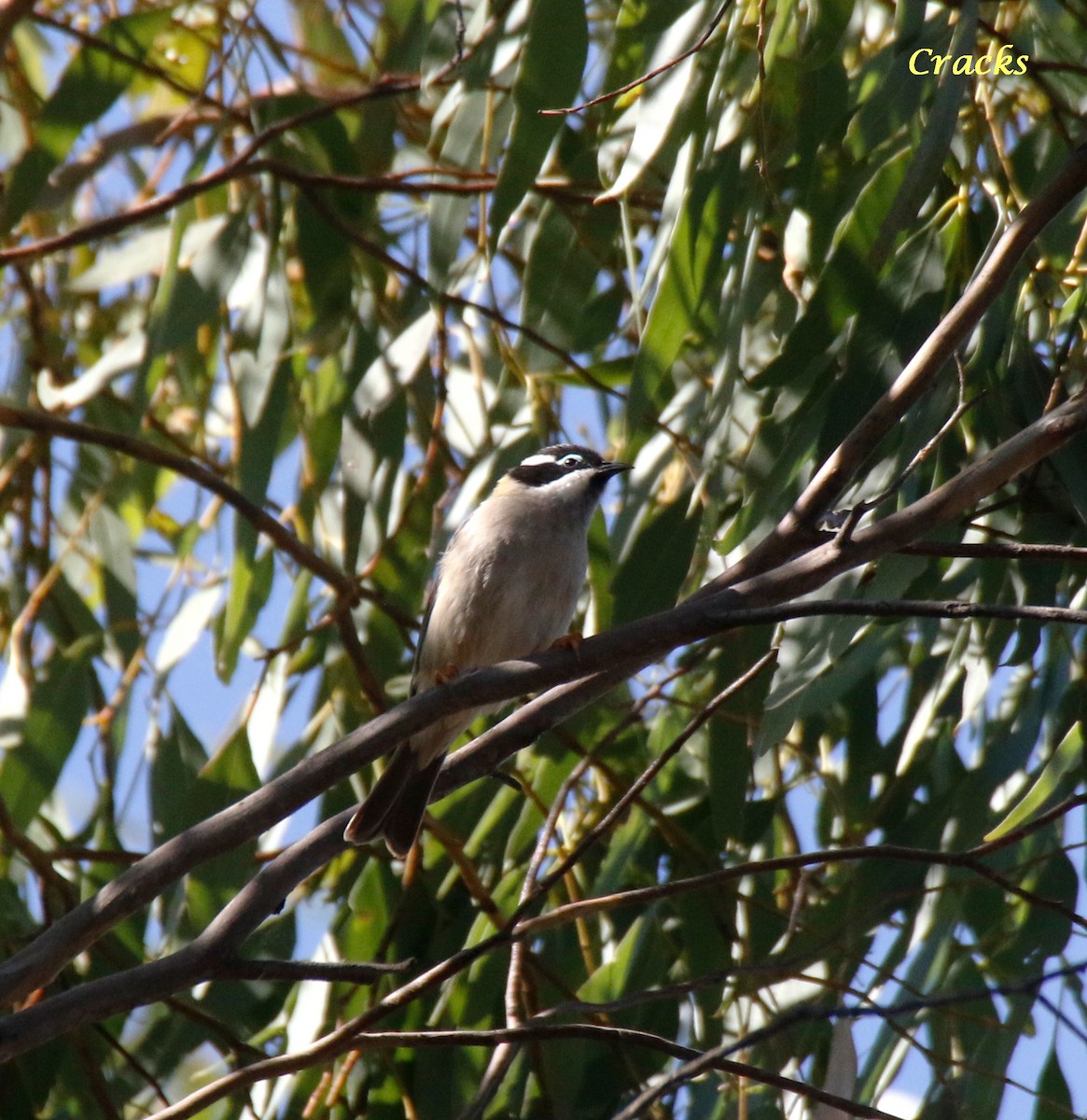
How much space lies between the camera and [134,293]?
5.37 meters

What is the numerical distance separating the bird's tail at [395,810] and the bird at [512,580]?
0.34 metres

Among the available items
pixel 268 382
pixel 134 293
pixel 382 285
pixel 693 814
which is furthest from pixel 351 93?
pixel 693 814

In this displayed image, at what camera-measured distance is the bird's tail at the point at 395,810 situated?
10.6 feet

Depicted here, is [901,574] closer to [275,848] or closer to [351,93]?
[275,848]

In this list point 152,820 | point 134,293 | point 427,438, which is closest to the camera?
point 152,820

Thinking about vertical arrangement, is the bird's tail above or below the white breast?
below

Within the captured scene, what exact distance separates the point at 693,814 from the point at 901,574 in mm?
1187

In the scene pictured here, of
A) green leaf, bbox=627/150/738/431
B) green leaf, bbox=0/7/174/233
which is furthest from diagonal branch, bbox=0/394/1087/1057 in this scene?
green leaf, bbox=0/7/174/233

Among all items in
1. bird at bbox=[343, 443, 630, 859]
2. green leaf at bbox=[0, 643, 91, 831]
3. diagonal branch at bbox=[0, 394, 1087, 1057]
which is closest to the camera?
diagonal branch at bbox=[0, 394, 1087, 1057]

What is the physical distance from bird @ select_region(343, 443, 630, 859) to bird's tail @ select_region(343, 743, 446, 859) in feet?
1.11

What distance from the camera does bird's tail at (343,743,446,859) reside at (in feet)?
10.6

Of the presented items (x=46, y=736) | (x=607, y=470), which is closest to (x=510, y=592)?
(x=607, y=470)

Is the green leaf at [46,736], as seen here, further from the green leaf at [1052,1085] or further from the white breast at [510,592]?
the green leaf at [1052,1085]

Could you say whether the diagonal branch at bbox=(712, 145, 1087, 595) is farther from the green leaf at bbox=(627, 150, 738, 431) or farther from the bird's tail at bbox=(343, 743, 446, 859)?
the bird's tail at bbox=(343, 743, 446, 859)
